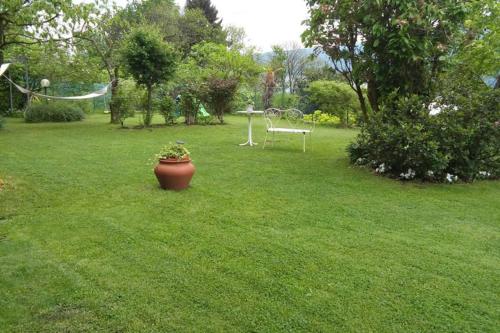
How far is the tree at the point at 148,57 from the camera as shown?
9.61m

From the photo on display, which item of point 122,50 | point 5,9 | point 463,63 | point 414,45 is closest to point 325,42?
point 414,45

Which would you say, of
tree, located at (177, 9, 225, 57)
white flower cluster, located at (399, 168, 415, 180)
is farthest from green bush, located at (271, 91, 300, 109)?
white flower cluster, located at (399, 168, 415, 180)

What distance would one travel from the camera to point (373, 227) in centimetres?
338

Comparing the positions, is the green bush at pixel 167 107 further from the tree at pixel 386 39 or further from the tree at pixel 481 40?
the tree at pixel 481 40

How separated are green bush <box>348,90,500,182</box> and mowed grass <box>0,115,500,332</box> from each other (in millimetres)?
306

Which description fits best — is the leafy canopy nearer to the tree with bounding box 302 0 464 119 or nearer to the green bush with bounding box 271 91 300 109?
the tree with bounding box 302 0 464 119

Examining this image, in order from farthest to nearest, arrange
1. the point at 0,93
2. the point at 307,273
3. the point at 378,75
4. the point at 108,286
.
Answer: the point at 0,93 → the point at 378,75 → the point at 307,273 → the point at 108,286

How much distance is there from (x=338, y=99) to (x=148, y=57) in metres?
6.64

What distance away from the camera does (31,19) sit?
9180 millimetres

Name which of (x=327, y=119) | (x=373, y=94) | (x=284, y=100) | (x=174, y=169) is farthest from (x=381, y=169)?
(x=284, y=100)

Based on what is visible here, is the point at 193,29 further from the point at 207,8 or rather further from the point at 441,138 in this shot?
the point at 441,138

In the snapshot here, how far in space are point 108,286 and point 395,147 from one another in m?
3.99

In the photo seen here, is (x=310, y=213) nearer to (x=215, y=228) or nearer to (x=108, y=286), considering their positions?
(x=215, y=228)

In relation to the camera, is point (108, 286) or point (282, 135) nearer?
point (108, 286)
